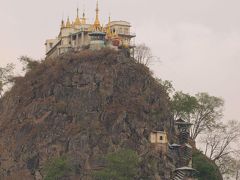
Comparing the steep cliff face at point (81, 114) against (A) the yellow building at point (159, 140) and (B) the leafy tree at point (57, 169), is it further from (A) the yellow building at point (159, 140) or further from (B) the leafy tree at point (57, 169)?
(B) the leafy tree at point (57, 169)

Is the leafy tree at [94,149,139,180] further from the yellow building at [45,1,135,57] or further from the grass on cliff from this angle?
the yellow building at [45,1,135,57]

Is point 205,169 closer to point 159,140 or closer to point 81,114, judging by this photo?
point 159,140

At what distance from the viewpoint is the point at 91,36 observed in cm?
11506

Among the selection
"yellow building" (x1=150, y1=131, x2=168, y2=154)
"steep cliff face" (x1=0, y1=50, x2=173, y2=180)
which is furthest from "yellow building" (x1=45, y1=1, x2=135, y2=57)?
"yellow building" (x1=150, y1=131, x2=168, y2=154)

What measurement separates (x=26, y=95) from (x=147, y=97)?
1458cm

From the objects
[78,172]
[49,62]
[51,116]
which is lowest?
[78,172]

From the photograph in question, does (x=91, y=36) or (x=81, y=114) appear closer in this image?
(x=81, y=114)

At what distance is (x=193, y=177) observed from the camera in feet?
350

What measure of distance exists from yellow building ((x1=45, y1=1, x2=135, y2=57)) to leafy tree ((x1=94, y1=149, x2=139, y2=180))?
2084 cm

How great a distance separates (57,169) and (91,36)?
23360 mm

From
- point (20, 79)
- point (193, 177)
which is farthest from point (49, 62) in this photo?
point (193, 177)

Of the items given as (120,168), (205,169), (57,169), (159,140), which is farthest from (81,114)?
(205,169)

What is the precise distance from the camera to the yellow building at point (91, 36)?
378 feet

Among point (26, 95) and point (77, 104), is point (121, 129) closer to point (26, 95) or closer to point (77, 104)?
point (77, 104)
